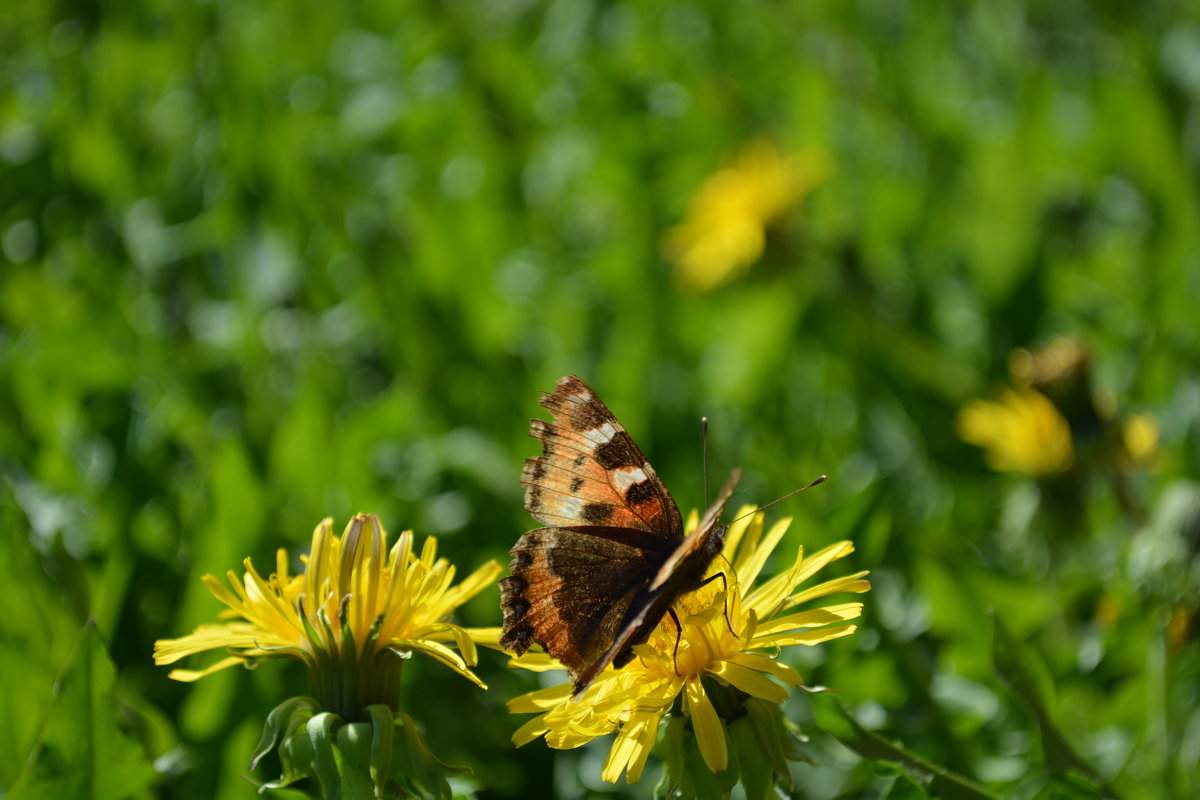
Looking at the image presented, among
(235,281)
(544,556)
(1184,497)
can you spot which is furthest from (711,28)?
(544,556)

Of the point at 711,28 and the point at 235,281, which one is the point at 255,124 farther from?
the point at 711,28

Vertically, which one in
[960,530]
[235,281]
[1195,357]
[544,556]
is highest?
[544,556]

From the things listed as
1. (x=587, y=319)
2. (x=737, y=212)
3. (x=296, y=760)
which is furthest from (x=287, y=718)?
(x=737, y=212)

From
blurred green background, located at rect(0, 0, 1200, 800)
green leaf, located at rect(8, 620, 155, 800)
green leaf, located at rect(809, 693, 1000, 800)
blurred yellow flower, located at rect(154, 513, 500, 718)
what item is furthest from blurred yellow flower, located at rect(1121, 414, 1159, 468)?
green leaf, located at rect(8, 620, 155, 800)

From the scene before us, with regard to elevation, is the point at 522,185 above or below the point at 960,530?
above

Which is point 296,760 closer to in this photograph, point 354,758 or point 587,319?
point 354,758

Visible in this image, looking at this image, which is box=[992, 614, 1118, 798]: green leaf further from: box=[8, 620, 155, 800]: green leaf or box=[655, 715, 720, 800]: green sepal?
box=[8, 620, 155, 800]: green leaf
